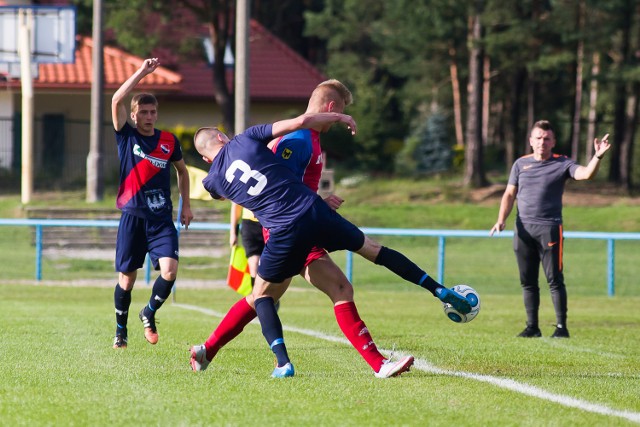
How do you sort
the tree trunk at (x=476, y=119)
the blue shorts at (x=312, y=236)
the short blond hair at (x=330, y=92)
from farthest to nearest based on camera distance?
1. the tree trunk at (x=476, y=119)
2. the short blond hair at (x=330, y=92)
3. the blue shorts at (x=312, y=236)

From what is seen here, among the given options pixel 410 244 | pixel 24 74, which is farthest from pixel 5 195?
pixel 410 244

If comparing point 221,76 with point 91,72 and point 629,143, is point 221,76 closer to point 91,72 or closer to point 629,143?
point 91,72

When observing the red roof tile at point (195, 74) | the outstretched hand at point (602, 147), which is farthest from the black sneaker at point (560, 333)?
the red roof tile at point (195, 74)

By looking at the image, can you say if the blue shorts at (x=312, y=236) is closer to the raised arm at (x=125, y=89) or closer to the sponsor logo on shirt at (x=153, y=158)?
the raised arm at (x=125, y=89)

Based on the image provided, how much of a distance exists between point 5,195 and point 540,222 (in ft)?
81.7

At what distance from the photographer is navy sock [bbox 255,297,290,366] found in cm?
765

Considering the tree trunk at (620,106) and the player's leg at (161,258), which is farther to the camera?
the tree trunk at (620,106)

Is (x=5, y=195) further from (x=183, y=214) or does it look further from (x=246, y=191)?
(x=246, y=191)

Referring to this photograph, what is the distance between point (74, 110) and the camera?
40.8 meters

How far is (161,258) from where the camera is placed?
9523 mm

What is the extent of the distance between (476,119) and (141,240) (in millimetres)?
28967

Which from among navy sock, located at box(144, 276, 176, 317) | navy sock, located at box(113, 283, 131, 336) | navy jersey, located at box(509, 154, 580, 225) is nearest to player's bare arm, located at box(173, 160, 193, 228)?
navy sock, located at box(144, 276, 176, 317)

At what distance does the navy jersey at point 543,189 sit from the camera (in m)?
11.6

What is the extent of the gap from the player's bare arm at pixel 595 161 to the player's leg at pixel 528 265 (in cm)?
77
